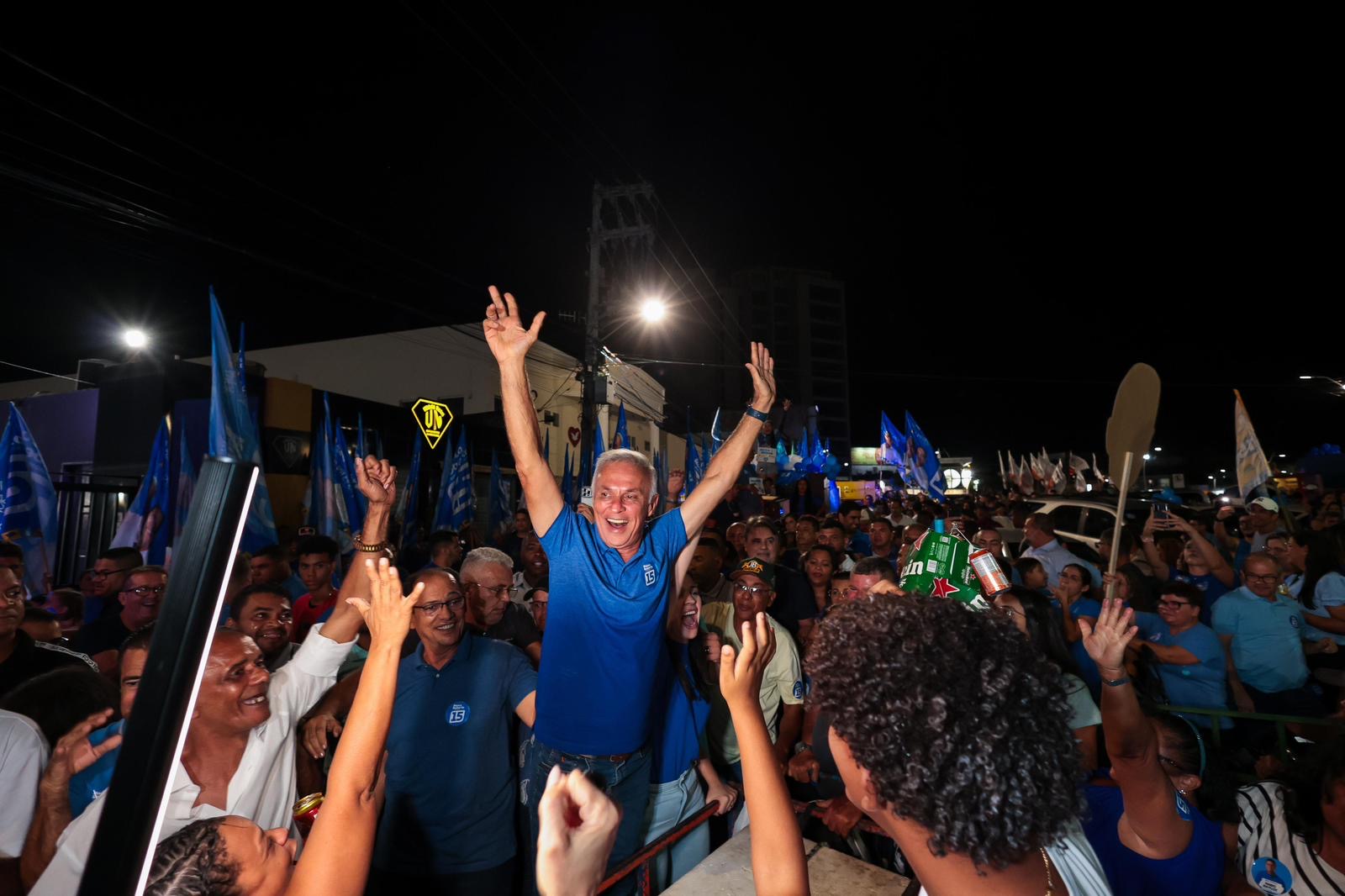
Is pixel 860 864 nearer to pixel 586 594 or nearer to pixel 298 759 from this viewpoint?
pixel 586 594

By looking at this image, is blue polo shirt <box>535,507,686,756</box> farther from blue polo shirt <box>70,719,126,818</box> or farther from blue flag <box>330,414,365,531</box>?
blue flag <box>330,414,365,531</box>

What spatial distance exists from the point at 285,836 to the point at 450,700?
54.1 inches

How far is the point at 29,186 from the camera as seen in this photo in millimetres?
7066

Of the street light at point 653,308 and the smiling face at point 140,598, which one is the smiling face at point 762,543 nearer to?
the smiling face at point 140,598

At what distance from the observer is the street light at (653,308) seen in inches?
621

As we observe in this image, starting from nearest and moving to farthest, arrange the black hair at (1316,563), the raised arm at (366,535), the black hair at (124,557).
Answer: the raised arm at (366,535), the black hair at (124,557), the black hair at (1316,563)

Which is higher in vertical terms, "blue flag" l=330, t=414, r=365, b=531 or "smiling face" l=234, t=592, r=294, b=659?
"blue flag" l=330, t=414, r=365, b=531

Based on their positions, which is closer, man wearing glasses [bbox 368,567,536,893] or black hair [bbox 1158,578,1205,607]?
man wearing glasses [bbox 368,567,536,893]

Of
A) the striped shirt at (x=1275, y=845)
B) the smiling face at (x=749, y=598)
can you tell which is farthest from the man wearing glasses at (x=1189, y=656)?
the smiling face at (x=749, y=598)

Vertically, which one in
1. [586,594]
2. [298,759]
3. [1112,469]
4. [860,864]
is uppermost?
[1112,469]

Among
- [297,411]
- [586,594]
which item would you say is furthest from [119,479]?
[586,594]

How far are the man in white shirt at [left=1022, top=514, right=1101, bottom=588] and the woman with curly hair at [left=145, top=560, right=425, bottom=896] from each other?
6.87m

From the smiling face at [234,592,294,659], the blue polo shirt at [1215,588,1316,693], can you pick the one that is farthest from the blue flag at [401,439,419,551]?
the blue polo shirt at [1215,588,1316,693]

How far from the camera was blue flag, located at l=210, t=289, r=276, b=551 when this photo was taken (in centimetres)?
675
